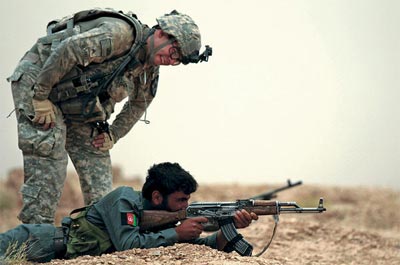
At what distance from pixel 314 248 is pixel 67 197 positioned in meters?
9.12

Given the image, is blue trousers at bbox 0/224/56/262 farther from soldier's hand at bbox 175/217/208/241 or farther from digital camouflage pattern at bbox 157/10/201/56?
digital camouflage pattern at bbox 157/10/201/56

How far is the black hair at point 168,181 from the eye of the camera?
699 centimetres

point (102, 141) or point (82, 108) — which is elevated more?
point (82, 108)

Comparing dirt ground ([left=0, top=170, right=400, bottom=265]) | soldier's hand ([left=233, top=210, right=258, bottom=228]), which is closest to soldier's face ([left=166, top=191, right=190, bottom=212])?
dirt ground ([left=0, top=170, right=400, bottom=265])

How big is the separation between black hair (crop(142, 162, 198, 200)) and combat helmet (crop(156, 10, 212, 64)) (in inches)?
41.9

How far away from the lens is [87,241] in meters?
7.11

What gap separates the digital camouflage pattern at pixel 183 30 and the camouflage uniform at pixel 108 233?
4.27ft

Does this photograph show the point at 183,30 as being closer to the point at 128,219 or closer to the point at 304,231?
the point at 128,219

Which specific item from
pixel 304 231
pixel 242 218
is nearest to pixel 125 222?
pixel 242 218

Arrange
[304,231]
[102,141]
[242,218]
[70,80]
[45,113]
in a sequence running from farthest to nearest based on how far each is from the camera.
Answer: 1. [304,231]
2. [102,141]
3. [70,80]
4. [45,113]
5. [242,218]

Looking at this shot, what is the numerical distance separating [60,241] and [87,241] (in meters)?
0.20

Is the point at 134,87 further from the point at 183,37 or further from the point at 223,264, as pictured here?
the point at 223,264

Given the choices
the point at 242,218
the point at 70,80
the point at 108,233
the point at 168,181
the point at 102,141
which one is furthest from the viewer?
the point at 102,141

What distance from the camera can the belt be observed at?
279 inches
